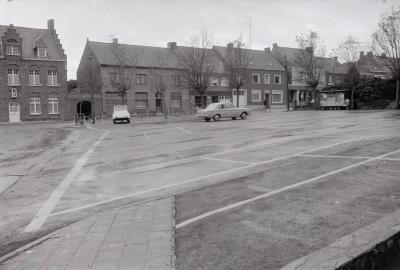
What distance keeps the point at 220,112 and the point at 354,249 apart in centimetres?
2989

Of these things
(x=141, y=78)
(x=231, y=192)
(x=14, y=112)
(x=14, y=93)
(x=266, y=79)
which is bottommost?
(x=231, y=192)

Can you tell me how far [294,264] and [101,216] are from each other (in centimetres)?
324

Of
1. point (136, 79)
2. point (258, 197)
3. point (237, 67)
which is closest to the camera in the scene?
point (258, 197)

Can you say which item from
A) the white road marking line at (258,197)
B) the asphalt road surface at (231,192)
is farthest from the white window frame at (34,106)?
the white road marking line at (258,197)

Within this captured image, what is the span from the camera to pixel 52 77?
5084 centimetres

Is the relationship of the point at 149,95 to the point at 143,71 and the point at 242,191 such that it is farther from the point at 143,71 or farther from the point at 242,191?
the point at 242,191

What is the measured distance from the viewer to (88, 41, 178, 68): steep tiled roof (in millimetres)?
54781

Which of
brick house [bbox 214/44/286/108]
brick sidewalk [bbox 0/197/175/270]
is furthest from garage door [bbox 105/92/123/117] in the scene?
brick sidewalk [bbox 0/197/175/270]

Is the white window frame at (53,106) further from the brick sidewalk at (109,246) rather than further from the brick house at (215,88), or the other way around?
the brick sidewalk at (109,246)

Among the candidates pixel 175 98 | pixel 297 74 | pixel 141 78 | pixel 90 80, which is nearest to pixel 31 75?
pixel 90 80

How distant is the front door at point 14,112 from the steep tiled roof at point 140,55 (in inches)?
473

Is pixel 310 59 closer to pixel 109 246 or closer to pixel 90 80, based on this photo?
pixel 90 80

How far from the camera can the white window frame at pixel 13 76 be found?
157ft

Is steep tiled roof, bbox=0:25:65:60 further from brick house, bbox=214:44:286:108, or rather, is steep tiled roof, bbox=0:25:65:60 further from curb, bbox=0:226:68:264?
curb, bbox=0:226:68:264
